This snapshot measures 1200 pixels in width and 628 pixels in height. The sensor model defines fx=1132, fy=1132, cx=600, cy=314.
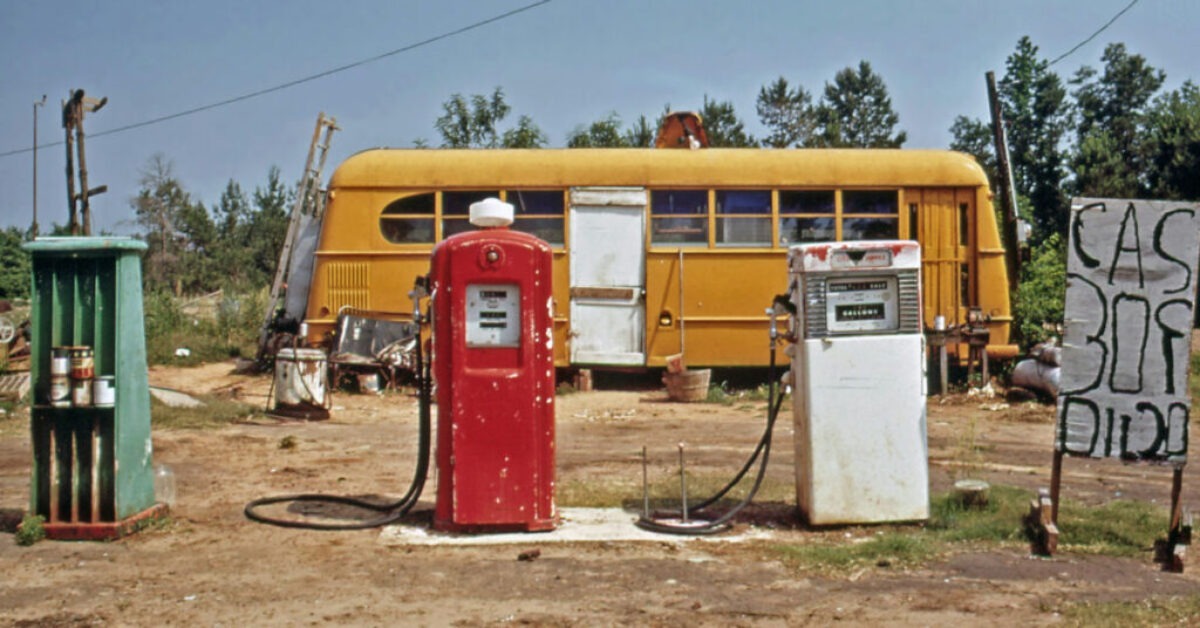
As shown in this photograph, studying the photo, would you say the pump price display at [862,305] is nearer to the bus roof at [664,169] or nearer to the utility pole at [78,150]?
the bus roof at [664,169]

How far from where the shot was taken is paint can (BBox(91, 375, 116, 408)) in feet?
21.0

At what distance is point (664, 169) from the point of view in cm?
1480

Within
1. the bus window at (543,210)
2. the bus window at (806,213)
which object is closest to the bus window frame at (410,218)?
the bus window at (543,210)

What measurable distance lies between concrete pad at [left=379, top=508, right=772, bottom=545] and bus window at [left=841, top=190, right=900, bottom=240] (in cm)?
885

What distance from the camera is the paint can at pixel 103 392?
6.39 m

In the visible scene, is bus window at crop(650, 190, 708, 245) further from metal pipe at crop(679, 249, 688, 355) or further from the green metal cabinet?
the green metal cabinet

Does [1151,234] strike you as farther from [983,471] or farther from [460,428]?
[460,428]

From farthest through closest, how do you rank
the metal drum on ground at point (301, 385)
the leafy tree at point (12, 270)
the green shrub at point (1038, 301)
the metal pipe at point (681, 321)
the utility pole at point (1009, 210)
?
the leafy tree at point (12, 270) → the utility pole at point (1009, 210) → the green shrub at point (1038, 301) → the metal pipe at point (681, 321) → the metal drum on ground at point (301, 385)

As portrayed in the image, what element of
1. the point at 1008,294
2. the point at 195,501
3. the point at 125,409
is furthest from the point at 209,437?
the point at 1008,294

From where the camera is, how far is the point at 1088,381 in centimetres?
636

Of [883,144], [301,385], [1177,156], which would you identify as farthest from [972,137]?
[301,385]

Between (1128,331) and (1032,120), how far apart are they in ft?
152

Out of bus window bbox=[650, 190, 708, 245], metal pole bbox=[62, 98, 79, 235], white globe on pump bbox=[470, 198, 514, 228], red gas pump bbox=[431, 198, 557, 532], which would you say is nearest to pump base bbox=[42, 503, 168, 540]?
red gas pump bbox=[431, 198, 557, 532]

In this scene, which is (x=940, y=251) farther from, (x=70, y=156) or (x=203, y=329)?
(x=70, y=156)
